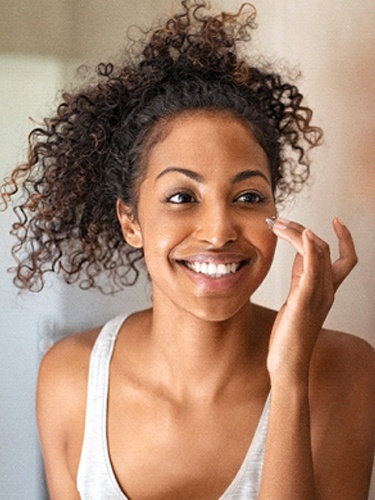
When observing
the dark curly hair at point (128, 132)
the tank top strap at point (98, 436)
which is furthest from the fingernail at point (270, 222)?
the tank top strap at point (98, 436)

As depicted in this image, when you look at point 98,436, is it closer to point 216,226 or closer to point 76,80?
point 216,226

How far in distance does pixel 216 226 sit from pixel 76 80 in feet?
1.59

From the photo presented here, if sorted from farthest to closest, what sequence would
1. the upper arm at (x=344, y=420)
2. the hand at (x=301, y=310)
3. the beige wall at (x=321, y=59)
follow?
1. the beige wall at (x=321, y=59)
2. the upper arm at (x=344, y=420)
3. the hand at (x=301, y=310)

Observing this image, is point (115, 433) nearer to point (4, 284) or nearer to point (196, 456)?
point (196, 456)

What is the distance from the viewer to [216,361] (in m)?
1.31

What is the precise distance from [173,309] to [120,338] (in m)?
0.16

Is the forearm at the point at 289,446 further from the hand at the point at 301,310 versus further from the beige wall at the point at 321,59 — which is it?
the beige wall at the point at 321,59

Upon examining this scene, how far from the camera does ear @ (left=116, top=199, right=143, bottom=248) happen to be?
1.29m

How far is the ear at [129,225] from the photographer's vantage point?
129 centimetres

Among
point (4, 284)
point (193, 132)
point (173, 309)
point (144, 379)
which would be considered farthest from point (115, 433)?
point (193, 132)

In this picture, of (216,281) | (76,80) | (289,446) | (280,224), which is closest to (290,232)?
(280,224)

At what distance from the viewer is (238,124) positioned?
3.98ft

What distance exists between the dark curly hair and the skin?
5cm

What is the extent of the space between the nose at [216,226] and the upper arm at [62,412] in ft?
1.19
